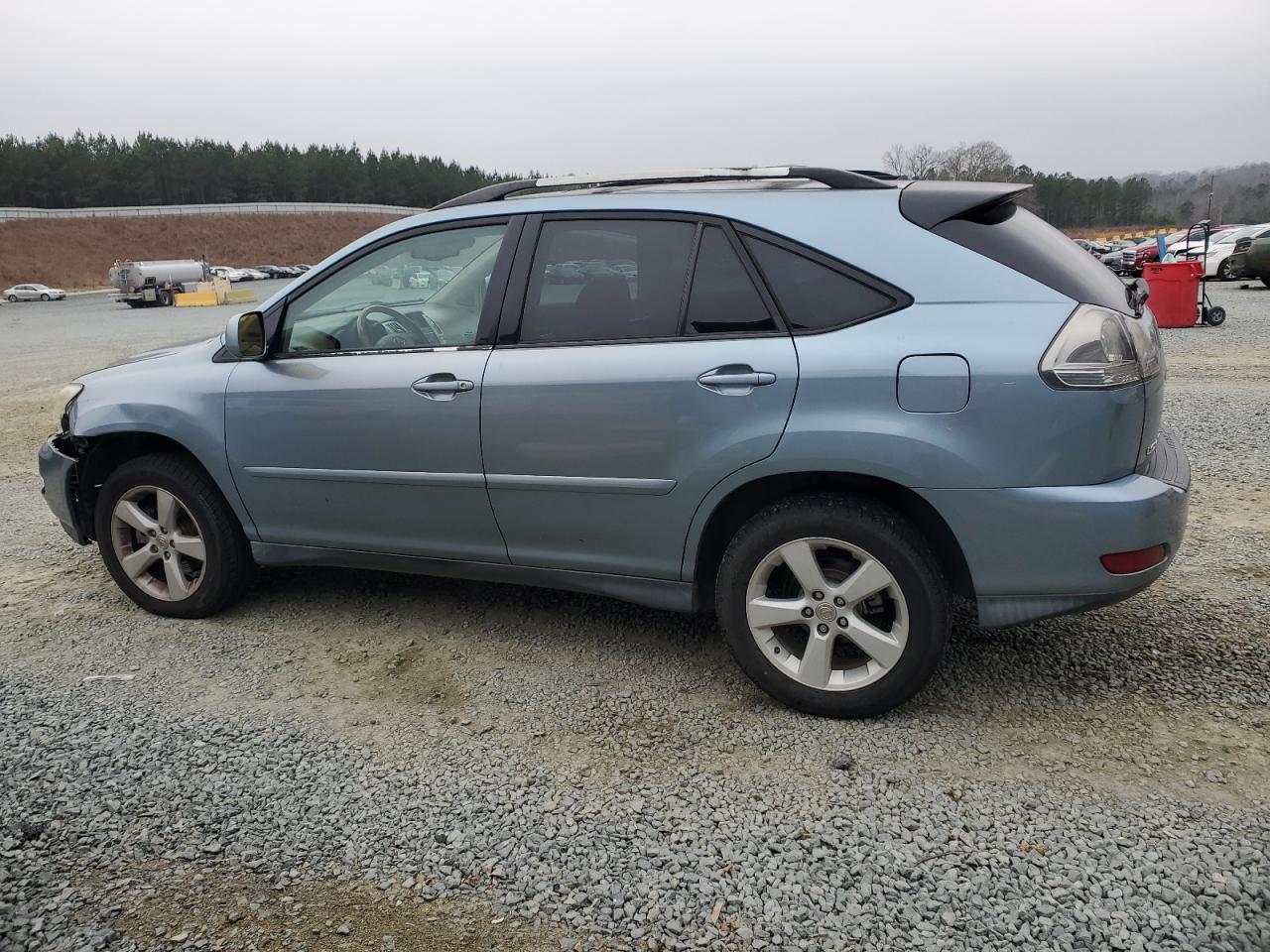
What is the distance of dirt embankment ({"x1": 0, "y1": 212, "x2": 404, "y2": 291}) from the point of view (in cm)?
7694

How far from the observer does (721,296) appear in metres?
3.24

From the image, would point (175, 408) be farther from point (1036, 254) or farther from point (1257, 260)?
point (1257, 260)

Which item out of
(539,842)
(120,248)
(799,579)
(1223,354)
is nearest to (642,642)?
(799,579)

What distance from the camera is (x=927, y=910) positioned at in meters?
2.31

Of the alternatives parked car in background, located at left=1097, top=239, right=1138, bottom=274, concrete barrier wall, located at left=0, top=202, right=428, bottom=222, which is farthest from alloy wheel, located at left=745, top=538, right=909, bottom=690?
concrete barrier wall, located at left=0, top=202, right=428, bottom=222

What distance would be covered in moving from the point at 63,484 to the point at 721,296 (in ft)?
10.8

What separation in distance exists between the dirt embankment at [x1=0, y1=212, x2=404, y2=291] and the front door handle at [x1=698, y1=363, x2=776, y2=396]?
3127 inches

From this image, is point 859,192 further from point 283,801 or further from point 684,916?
point 283,801

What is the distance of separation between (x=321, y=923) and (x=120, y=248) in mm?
98332

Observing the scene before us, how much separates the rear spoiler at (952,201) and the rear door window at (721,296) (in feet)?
1.87

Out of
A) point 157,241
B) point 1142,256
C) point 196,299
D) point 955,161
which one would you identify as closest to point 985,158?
point 955,161

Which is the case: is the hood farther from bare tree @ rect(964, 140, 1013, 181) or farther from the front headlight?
bare tree @ rect(964, 140, 1013, 181)

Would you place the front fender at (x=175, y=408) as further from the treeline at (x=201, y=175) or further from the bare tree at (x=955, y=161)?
the treeline at (x=201, y=175)

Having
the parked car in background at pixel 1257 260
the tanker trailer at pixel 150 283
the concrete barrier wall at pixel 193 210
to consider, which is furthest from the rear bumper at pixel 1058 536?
the concrete barrier wall at pixel 193 210
